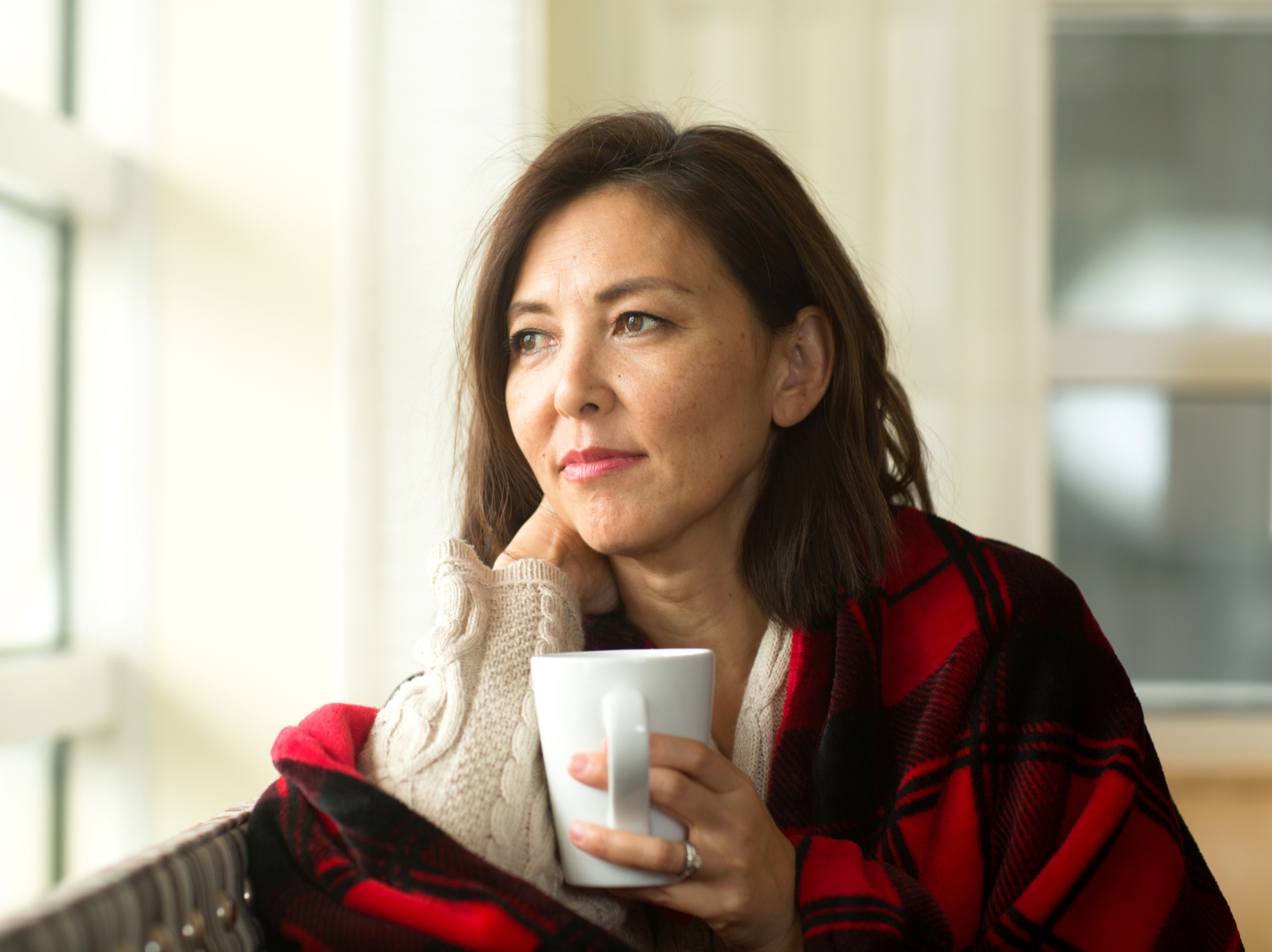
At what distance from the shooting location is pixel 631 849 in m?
0.60

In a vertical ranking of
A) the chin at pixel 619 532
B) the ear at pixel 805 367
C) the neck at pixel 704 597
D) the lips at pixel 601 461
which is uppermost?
the ear at pixel 805 367

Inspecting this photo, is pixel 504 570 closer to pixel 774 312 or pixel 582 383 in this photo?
pixel 582 383

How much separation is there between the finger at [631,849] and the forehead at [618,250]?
1.65 ft

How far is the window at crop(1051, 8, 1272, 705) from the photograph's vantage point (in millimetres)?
2189

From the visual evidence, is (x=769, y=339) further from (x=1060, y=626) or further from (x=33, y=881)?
(x=33, y=881)

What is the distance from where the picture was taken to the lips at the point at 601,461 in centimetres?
93

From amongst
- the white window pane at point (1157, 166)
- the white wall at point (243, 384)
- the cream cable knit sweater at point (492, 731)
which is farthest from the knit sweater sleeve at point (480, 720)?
the white window pane at point (1157, 166)

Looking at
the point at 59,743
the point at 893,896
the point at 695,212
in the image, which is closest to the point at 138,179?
the point at 59,743

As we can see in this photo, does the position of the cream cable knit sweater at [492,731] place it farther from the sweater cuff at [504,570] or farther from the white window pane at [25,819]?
the white window pane at [25,819]

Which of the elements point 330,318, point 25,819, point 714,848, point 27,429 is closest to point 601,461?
point 714,848

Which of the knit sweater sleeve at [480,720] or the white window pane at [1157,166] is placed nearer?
the knit sweater sleeve at [480,720]

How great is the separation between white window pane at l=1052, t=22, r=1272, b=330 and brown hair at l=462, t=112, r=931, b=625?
1.33m

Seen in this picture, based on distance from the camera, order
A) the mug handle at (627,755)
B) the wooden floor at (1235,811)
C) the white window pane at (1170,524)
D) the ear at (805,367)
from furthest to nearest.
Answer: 1. the white window pane at (1170,524)
2. the wooden floor at (1235,811)
3. the ear at (805,367)
4. the mug handle at (627,755)

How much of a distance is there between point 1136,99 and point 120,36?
211 centimetres
